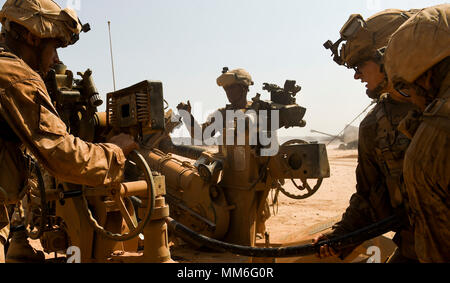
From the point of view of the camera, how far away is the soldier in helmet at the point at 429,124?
1812mm

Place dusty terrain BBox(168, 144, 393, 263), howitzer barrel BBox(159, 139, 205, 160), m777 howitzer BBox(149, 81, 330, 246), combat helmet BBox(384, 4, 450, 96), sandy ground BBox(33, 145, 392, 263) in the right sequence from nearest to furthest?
combat helmet BBox(384, 4, 450, 96), dusty terrain BBox(168, 144, 393, 263), sandy ground BBox(33, 145, 392, 263), m777 howitzer BBox(149, 81, 330, 246), howitzer barrel BBox(159, 139, 205, 160)

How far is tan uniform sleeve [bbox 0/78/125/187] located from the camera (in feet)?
8.25

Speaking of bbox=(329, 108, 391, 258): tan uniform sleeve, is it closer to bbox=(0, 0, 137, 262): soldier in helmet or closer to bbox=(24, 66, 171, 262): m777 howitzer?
bbox=(24, 66, 171, 262): m777 howitzer

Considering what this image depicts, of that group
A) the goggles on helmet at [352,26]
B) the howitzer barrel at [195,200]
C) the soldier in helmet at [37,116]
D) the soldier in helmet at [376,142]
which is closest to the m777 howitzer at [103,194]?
the soldier in helmet at [37,116]

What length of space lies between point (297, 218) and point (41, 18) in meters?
8.37

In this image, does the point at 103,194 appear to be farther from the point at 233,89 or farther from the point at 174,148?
the point at 233,89

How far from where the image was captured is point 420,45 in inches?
76.7

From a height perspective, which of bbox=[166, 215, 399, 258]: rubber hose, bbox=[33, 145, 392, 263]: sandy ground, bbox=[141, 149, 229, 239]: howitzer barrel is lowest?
bbox=[33, 145, 392, 263]: sandy ground

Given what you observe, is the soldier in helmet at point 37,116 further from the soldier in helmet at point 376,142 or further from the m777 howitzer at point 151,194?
the soldier in helmet at point 376,142

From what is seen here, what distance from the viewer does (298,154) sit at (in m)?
6.29

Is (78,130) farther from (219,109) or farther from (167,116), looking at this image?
(219,109)

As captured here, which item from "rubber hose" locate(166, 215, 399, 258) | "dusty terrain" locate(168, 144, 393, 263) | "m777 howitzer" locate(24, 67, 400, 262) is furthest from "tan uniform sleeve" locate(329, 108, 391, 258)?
Answer: "dusty terrain" locate(168, 144, 393, 263)

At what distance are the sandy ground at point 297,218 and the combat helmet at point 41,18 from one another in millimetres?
3164

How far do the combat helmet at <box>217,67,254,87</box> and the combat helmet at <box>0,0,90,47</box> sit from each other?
554cm
